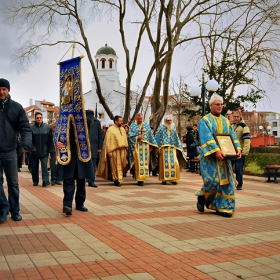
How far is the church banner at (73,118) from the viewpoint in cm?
789

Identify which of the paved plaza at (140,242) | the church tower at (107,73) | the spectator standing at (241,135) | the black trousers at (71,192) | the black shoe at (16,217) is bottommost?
the paved plaza at (140,242)

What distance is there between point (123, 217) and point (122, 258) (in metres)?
2.49

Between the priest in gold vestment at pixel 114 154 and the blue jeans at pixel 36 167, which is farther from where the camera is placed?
the priest in gold vestment at pixel 114 154

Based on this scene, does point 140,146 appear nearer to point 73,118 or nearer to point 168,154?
point 168,154

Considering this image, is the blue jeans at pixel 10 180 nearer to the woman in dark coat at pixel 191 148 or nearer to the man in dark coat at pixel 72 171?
the man in dark coat at pixel 72 171

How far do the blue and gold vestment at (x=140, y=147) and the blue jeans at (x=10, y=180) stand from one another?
6.16 metres

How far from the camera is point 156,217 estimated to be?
25.3 feet

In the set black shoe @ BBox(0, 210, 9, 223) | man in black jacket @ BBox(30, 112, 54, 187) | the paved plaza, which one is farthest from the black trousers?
man in black jacket @ BBox(30, 112, 54, 187)

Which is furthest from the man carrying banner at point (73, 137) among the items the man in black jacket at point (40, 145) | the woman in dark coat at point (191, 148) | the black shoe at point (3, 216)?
the woman in dark coat at point (191, 148)

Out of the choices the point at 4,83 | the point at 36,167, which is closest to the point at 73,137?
the point at 4,83

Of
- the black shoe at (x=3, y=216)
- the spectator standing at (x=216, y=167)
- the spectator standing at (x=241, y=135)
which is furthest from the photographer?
A: the spectator standing at (x=241, y=135)

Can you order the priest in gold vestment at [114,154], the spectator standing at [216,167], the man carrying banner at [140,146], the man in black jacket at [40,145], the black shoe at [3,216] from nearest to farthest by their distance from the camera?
the black shoe at [3,216], the spectator standing at [216,167], the man in black jacket at [40,145], the priest in gold vestment at [114,154], the man carrying banner at [140,146]

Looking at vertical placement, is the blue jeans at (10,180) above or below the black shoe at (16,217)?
above

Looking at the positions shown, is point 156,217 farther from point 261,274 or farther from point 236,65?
point 236,65
